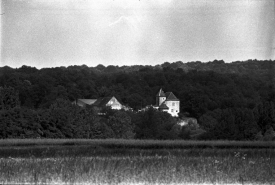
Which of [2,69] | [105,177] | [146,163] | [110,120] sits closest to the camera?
[105,177]

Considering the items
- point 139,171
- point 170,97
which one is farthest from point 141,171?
point 170,97

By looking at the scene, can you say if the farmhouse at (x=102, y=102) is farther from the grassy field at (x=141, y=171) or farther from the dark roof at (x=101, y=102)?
the grassy field at (x=141, y=171)

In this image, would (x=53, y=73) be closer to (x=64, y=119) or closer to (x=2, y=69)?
(x=2, y=69)

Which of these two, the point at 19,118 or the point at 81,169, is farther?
the point at 19,118

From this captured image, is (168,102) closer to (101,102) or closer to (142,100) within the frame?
(142,100)

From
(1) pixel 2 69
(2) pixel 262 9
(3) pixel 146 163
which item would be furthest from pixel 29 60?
(3) pixel 146 163

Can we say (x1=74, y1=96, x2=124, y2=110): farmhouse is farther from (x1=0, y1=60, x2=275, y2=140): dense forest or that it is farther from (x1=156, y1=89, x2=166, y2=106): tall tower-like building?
(x1=156, y1=89, x2=166, y2=106): tall tower-like building
